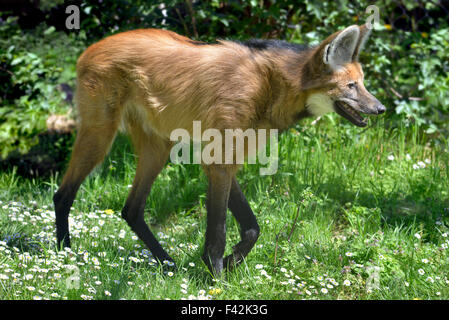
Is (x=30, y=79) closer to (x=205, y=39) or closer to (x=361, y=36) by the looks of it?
(x=205, y=39)

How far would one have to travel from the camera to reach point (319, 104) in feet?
10.4

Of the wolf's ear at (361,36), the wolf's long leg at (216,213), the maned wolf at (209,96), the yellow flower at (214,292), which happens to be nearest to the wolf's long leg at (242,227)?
the maned wolf at (209,96)

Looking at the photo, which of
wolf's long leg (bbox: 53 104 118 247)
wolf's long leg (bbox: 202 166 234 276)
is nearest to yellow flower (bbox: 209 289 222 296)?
wolf's long leg (bbox: 202 166 234 276)

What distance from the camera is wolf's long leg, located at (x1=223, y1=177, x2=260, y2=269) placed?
3.29 metres

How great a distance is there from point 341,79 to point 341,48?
171 mm

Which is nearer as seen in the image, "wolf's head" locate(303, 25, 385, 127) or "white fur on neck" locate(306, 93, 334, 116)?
"wolf's head" locate(303, 25, 385, 127)

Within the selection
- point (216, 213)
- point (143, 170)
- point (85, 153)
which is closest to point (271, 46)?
point (216, 213)

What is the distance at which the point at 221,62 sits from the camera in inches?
126

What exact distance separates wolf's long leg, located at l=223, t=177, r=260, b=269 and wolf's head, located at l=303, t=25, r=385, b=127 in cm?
75

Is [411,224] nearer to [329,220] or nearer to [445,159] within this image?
[329,220]

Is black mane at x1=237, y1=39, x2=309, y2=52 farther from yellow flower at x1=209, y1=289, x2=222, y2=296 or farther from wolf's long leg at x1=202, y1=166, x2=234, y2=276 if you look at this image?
yellow flower at x1=209, y1=289, x2=222, y2=296

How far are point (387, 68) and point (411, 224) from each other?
2.07 meters

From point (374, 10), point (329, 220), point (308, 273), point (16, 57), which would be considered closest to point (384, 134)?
point (374, 10)

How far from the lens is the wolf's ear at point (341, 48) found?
9.60ft
